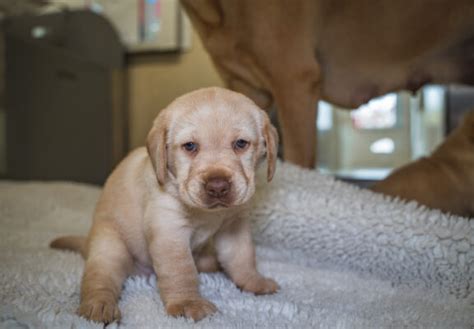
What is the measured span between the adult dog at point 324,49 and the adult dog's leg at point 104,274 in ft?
2.57

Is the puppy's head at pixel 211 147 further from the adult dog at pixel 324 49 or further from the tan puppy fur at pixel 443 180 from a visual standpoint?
the tan puppy fur at pixel 443 180

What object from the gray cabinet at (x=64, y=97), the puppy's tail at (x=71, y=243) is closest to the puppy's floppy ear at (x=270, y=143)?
the puppy's tail at (x=71, y=243)

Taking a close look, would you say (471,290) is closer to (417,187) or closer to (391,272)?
(391,272)

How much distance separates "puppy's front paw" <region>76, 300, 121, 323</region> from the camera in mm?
810

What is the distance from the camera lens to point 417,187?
162 cm

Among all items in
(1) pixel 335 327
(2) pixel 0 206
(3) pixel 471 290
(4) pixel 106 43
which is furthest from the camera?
(4) pixel 106 43

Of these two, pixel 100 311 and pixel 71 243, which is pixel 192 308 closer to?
pixel 100 311

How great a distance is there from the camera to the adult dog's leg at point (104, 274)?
827mm

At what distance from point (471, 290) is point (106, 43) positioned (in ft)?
9.08

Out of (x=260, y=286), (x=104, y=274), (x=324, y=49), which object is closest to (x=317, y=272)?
(x=260, y=286)

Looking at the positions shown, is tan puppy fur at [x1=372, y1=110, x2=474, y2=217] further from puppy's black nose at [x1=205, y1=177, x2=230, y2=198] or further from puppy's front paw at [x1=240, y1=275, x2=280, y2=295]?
puppy's black nose at [x1=205, y1=177, x2=230, y2=198]

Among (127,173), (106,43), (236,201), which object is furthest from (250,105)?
(106,43)

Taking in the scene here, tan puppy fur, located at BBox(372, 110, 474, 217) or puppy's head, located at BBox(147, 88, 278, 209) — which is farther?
tan puppy fur, located at BBox(372, 110, 474, 217)

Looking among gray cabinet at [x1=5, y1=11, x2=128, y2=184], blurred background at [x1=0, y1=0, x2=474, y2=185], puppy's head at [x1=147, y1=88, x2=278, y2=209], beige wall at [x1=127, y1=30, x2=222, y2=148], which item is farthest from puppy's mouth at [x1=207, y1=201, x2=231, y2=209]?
beige wall at [x1=127, y1=30, x2=222, y2=148]
